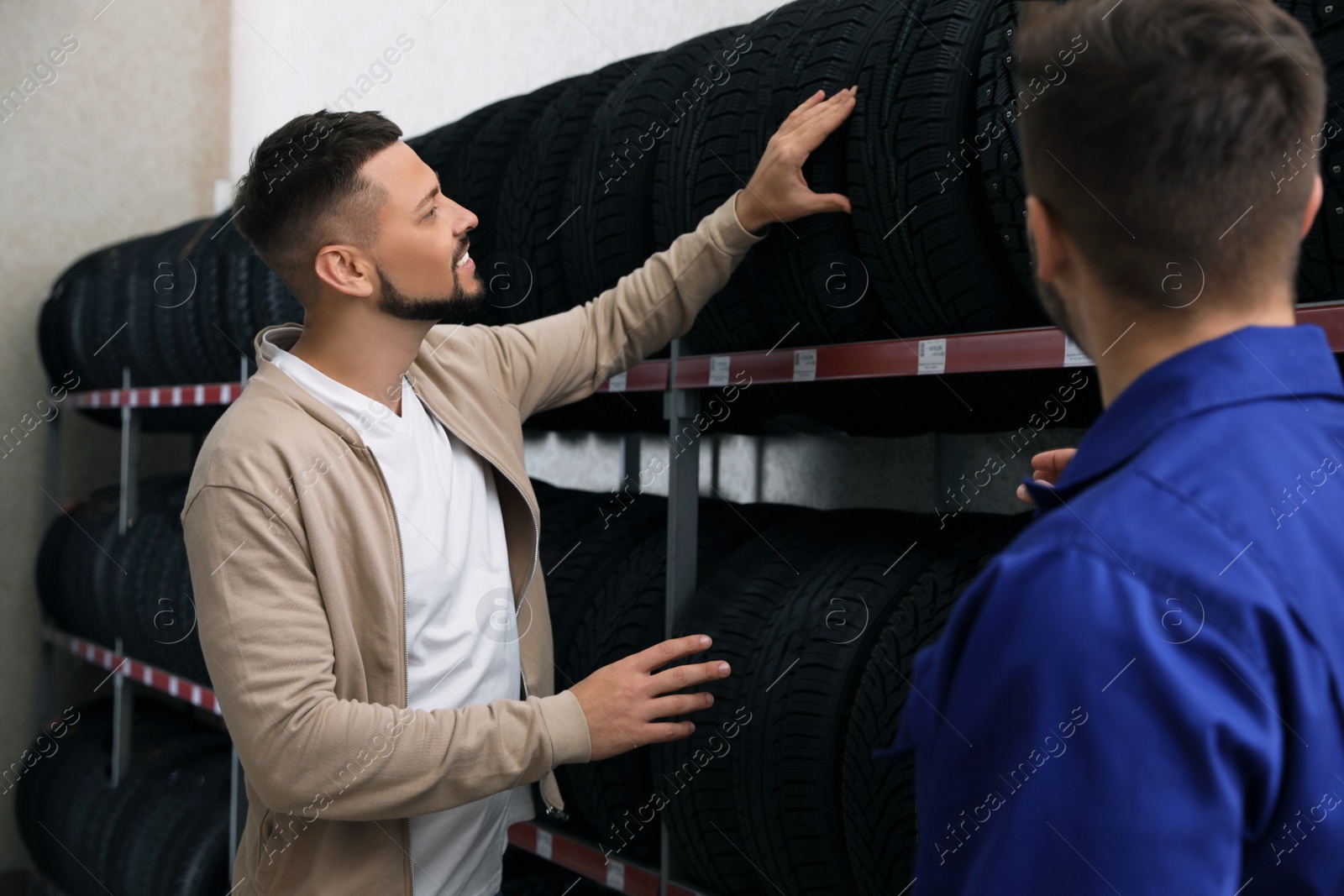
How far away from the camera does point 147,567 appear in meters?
3.79

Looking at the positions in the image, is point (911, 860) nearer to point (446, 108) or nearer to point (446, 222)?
point (446, 222)

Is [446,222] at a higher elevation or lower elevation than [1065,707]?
higher

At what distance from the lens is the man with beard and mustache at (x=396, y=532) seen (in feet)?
5.08

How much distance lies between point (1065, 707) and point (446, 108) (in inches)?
162

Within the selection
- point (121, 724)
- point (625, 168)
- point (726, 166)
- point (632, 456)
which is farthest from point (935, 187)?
point (121, 724)

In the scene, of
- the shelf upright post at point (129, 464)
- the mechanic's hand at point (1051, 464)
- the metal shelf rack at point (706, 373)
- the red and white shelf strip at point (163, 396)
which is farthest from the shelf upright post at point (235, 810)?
the mechanic's hand at point (1051, 464)

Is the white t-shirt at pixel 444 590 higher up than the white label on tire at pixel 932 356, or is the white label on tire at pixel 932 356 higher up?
the white label on tire at pixel 932 356

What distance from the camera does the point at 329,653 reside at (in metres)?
1.59

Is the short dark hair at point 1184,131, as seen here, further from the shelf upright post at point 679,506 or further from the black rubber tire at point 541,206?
the black rubber tire at point 541,206

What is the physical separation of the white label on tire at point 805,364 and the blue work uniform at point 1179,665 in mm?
1123

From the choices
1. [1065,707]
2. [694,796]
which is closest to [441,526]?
[694,796]

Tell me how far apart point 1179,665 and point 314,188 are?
5.15 ft

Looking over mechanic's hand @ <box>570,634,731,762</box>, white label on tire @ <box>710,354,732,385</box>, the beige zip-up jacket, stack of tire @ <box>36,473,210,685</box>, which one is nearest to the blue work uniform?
mechanic's hand @ <box>570,634,731,762</box>

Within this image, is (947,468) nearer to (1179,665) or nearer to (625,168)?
(625,168)
